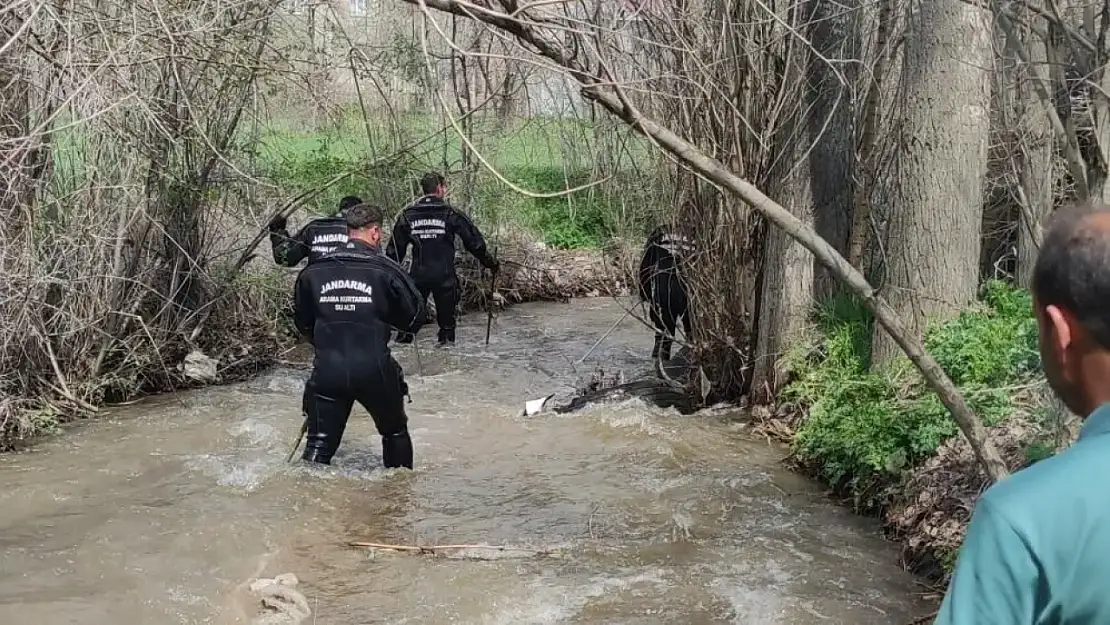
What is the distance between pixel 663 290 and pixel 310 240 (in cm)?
337

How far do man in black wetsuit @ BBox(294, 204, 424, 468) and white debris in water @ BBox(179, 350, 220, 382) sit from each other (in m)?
3.54

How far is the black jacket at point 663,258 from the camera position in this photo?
8.97m

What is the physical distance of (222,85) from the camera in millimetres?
9281

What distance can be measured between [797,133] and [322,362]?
13.3 ft

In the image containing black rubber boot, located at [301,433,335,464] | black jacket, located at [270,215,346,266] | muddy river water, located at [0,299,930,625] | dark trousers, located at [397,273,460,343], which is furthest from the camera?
dark trousers, located at [397,273,460,343]

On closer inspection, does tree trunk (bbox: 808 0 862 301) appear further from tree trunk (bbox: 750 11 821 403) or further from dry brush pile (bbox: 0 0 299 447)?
dry brush pile (bbox: 0 0 299 447)

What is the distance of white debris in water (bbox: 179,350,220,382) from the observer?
396 inches

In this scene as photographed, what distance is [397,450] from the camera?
7383mm

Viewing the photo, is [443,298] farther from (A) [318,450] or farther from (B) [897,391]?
(B) [897,391]

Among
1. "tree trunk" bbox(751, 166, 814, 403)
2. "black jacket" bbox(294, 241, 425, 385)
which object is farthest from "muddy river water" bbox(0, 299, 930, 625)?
"black jacket" bbox(294, 241, 425, 385)

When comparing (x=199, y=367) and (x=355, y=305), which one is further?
(x=199, y=367)

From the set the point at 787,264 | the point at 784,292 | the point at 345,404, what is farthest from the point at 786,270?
the point at 345,404

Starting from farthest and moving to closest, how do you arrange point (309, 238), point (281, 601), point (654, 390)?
1. point (309, 238)
2. point (654, 390)
3. point (281, 601)

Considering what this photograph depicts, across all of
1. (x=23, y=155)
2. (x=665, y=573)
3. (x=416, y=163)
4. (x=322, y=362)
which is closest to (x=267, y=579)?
(x=322, y=362)
